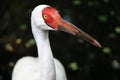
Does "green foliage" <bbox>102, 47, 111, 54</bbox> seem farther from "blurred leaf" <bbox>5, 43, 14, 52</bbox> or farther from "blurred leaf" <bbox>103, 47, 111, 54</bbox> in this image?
"blurred leaf" <bbox>5, 43, 14, 52</bbox>

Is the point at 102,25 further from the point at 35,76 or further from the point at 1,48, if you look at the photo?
the point at 35,76

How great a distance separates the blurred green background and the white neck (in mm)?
1404

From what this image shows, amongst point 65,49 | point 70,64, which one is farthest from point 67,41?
point 70,64

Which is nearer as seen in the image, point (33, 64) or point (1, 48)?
point (33, 64)

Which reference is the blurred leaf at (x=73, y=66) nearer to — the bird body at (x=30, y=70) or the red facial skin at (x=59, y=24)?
the bird body at (x=30, y=70)

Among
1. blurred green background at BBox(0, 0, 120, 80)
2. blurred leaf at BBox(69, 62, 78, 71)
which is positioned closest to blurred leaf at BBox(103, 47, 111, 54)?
blurred green background at BBox(0, 0, 120, 80)

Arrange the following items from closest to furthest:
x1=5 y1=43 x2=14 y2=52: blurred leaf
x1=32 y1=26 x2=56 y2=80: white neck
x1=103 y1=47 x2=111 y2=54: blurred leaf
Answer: x1=32 y1=26 x2=56 y2=80: white neck
x1=103 y1=47 x2=111 y2=54: blurred leaf
x1=5 y1=43 x2=14 y2=52: blurred leaf

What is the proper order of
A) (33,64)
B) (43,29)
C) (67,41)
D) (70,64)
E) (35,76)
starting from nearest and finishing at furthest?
1. (43,29)
2. (35,76)
3. (33,64)
4. (70,64)
5. (67,41)

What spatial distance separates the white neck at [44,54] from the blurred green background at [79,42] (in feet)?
4.61

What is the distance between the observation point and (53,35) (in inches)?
219

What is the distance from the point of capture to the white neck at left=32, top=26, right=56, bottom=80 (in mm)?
3512

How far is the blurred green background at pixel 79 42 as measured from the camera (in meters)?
5.22

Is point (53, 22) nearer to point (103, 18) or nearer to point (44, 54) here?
point (44, 54)

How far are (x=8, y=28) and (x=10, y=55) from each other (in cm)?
45
